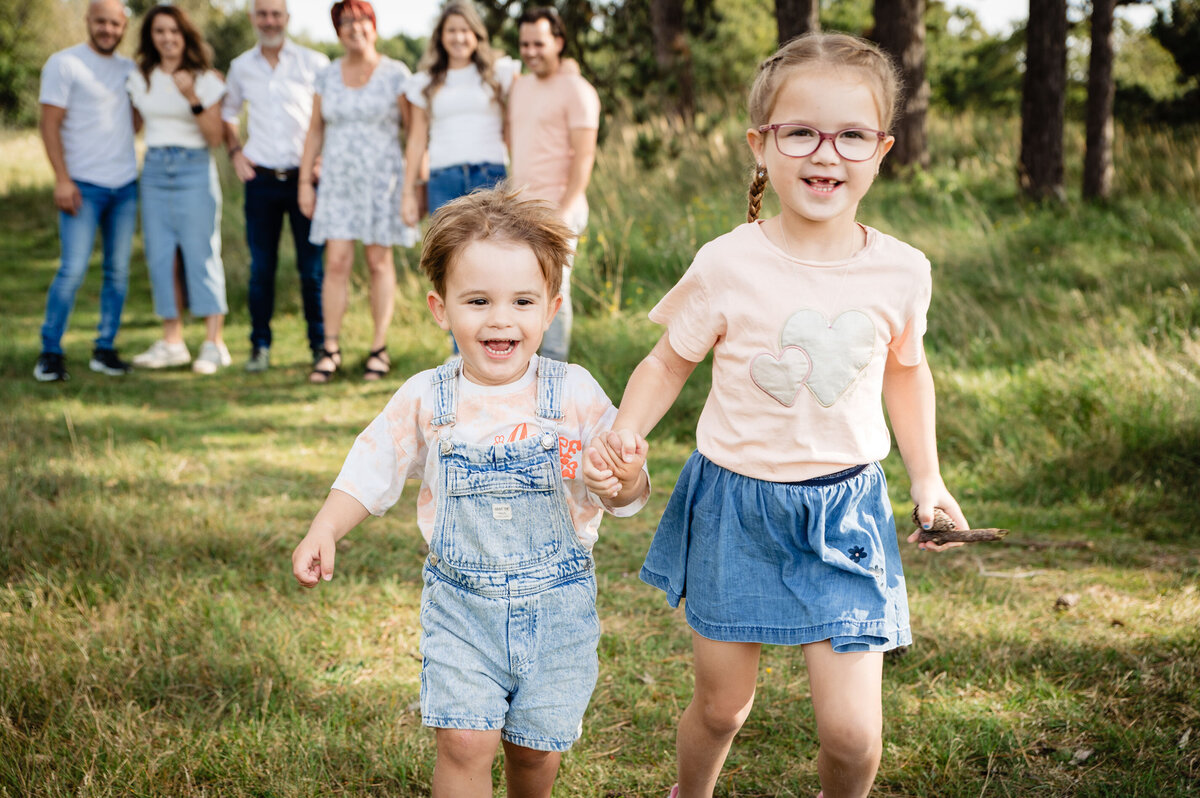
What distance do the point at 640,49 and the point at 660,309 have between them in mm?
8565

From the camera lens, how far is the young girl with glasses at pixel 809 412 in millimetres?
2025

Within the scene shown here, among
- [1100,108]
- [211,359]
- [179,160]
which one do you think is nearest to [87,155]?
[179,160]

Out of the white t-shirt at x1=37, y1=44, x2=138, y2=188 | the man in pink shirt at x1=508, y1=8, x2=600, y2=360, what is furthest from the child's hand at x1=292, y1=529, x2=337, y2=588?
the white t-shirt at x1=37, y1=44, x2=138, y2=188

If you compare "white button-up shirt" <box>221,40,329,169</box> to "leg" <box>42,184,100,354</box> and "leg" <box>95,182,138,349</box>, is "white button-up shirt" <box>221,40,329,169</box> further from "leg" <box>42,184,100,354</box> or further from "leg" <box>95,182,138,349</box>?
"leg" <box>42,184,100,354</box>

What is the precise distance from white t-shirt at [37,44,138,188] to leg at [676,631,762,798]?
5.64 meters

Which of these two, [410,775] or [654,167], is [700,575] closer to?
[410,775]

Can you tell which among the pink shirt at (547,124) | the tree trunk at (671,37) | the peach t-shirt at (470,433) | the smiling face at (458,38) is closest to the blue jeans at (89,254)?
the smiling face at (458,38)

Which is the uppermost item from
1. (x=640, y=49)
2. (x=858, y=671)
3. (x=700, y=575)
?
(x=640, y=49)

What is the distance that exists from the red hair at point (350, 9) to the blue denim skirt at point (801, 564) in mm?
4596

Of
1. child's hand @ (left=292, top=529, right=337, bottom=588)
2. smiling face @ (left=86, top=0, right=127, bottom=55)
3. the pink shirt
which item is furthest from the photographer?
smiling face @ (left=86, top=0, right=127, bottom=55)

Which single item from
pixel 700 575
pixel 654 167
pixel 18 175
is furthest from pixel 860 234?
pixel 18 175

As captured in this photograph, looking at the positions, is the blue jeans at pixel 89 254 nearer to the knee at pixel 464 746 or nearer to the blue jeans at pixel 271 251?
the blue jeans at pixel 271 251

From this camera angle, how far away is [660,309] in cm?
225

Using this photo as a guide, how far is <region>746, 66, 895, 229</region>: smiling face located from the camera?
2.02 meters
